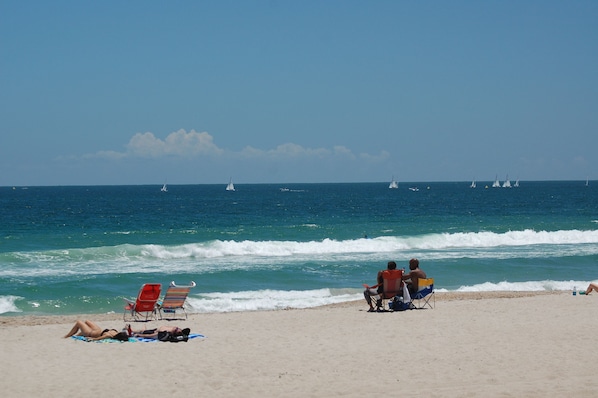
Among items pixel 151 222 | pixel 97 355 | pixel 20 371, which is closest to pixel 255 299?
pixel 97 355

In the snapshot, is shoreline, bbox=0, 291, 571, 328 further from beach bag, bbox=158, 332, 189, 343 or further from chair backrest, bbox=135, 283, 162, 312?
beach bag, bbox=158, 332, 189, 343

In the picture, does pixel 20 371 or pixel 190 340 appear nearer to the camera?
pixel 20 371

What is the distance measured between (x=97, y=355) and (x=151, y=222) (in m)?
40.1

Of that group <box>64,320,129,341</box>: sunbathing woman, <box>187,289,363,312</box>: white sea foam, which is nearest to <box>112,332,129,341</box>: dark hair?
<box>64,320,129,341</box>: sunbathing woman

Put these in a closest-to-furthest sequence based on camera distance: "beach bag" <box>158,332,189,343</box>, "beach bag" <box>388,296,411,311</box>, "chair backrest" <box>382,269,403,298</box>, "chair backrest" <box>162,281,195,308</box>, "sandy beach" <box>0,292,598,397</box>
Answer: "sandy beach" <box>0,292,598,397</box> → "beach bag" <box>158,332,189,343</box> → "chair backrest" <box>162,281,195,308</box> → "beach bag" <box>388,296,411,311</box> → "chair backrest" <box>382,269,403,298</box>

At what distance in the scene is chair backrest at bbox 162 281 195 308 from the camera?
541 inches

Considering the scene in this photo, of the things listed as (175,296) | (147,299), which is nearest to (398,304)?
(175,296)

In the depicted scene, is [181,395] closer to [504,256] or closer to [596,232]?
[504,256]

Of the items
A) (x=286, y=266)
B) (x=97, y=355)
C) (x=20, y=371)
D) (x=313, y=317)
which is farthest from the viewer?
(x=286, y=266)

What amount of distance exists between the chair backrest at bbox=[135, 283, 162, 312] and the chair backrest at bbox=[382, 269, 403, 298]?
4.58 metres

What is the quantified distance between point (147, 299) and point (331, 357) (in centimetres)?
501

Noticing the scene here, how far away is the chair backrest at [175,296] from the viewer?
541 inches

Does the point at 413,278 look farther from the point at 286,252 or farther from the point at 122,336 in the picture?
the point at 286,252

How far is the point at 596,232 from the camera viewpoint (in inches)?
1507
